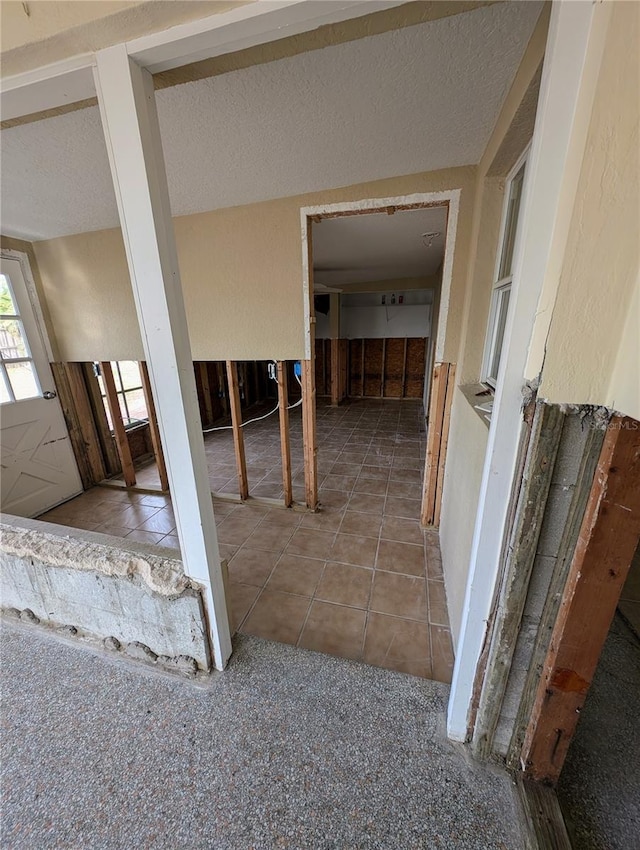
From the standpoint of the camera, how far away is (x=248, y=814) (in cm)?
96

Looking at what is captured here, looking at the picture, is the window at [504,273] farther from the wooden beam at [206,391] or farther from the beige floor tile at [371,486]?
the wooden beam at [206,391]

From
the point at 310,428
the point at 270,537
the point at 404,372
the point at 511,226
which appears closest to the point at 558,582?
the point at 511,226

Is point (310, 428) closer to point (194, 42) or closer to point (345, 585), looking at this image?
point (345, 585)

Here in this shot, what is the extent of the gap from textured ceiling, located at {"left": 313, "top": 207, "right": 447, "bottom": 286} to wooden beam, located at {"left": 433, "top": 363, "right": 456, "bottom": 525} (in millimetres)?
1147

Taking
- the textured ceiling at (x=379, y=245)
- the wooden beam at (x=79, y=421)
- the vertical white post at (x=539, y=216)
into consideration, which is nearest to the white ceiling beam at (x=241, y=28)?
the vertical white post at (x=539, y=216)

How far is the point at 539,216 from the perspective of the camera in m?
0.70

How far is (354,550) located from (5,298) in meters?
3.73

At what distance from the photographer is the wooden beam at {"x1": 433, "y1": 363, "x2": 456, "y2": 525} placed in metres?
2.10

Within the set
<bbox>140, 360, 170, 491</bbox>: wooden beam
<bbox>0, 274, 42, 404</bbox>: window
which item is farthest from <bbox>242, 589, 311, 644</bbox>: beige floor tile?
<bbox>0, 274, 42, 404</bbox>: window

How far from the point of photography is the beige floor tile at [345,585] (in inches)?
72.5

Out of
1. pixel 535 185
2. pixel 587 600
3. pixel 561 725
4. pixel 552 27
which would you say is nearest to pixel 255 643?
pixel 561 725

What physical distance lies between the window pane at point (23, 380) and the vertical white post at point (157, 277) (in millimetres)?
2853

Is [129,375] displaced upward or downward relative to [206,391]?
upward

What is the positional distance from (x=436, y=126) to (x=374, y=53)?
1.78ft
